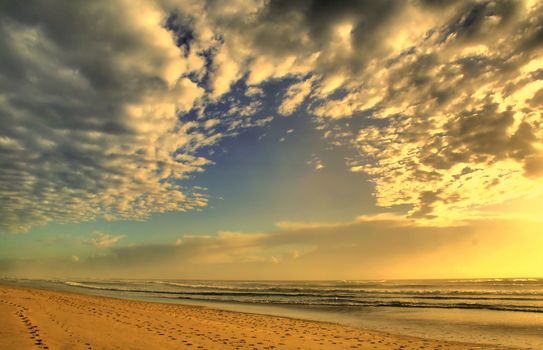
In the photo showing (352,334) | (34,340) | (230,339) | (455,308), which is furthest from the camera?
(455,308)

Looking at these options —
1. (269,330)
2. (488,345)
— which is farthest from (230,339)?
(488,345)

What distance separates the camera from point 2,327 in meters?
14.2

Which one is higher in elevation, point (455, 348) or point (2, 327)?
point (2, 327)

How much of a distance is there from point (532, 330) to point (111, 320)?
27107 mm

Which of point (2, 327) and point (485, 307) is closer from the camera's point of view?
point (2, 327)

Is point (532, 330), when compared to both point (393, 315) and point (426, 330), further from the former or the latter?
point (393, 315)

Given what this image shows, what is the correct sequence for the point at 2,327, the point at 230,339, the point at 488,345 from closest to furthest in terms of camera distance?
the point at 2,327
the point at 230,339
the point at 488,345

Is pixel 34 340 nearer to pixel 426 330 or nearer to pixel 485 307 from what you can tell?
pixel 426 330

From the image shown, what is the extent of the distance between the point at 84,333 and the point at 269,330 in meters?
10.2

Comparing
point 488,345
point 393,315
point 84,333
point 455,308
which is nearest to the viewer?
point 84,333

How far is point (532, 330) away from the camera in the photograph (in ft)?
72.6

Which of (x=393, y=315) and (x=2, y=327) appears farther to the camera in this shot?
(x=393, y=315)

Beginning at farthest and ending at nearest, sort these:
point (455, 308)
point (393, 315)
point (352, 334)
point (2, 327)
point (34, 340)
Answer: point (455, 308)
point (393, 315)
point (352, 334)
point (2, 327)
point (34, 340)

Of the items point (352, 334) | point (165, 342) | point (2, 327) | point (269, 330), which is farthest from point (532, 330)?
point (2, 327)
